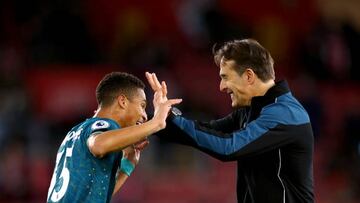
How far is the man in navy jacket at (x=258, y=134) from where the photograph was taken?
5.14m

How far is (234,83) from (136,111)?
592mm

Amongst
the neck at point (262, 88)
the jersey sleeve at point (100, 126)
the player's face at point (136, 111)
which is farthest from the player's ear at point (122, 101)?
the neck at point (262, 88)

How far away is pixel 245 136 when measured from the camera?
16.9ft

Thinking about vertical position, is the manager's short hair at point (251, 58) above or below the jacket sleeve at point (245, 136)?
above

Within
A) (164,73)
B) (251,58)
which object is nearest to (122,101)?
(251,58)

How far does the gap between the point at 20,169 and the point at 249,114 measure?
5401 mm

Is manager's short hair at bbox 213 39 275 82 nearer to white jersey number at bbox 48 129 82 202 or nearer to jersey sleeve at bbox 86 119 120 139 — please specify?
jersey sleeve at bbox 86 119 120 139

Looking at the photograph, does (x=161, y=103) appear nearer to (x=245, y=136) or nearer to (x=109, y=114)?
(x=109, y=114)

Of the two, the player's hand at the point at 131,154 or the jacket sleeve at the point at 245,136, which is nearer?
the jacket sleeve at the point at 245,136

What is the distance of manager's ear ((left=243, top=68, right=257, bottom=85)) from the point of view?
17.7 feet

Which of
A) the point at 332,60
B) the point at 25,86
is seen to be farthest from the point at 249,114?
the point at 332,60

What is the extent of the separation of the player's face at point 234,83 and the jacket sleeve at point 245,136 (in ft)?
0.64

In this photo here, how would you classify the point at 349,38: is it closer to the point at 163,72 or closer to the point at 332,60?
the point at 332,60

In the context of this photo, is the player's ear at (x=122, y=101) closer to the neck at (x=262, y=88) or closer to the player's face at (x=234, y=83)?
the player's face at (x=234, y=83)
